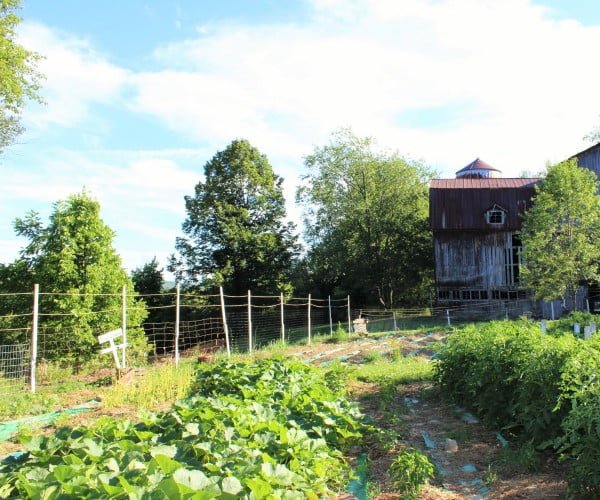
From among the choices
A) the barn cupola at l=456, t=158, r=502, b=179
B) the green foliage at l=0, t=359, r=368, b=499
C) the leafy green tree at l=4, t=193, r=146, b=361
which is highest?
the barn cupola at l=456, t=158, r=502, b=179

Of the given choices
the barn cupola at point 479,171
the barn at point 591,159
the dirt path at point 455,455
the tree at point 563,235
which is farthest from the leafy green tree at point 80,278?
the barn cupola at point 479,171

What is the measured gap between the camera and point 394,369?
36.7ft

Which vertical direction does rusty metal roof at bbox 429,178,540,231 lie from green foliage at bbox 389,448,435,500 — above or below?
above

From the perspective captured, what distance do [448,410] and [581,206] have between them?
60.3ft

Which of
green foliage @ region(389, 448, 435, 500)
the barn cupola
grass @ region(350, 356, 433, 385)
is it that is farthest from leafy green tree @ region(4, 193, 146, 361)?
the barn cupola

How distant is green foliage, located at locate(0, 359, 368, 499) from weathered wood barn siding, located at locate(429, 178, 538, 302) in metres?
26.8

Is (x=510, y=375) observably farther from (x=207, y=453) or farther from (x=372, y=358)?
(x=372, y=358)

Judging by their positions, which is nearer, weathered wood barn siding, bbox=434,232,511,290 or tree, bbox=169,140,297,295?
weathered wood barn siding, bbox=434,232,511,290

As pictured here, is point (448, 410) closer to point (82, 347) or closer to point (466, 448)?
point (466, 448)

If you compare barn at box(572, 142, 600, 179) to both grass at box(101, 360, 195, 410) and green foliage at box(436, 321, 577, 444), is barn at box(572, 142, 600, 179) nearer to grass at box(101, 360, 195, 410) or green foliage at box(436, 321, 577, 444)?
green foliage at box(436, 321, 577, 444)

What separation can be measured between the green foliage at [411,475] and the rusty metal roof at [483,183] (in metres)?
29.4

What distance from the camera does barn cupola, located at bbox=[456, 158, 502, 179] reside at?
45312mm

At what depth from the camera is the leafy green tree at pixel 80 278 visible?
604 inches

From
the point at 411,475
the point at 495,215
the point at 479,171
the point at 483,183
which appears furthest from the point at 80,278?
the point at 479,171
